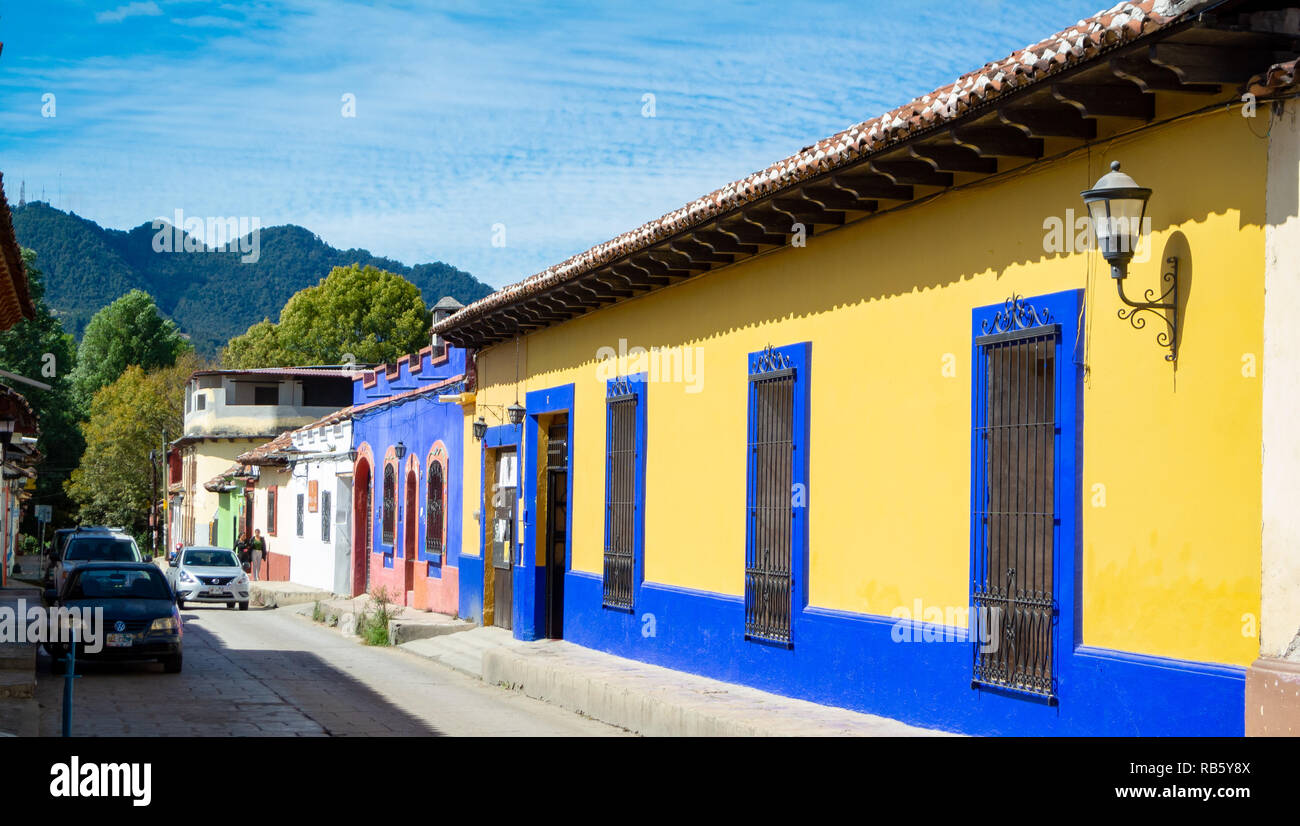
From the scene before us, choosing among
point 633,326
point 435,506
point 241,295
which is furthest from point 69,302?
point 633,326

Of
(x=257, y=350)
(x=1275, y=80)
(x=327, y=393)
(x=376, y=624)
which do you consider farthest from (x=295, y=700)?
(x=257, y=350)

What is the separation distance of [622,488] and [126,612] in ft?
19.6

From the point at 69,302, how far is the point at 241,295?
18.0 m

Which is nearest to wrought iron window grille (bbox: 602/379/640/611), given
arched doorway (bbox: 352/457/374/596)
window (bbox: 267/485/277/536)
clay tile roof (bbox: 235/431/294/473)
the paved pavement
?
the paved pavement

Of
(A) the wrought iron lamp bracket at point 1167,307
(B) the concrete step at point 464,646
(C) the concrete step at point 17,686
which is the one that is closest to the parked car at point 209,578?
(B) the concrete step at point 464,646

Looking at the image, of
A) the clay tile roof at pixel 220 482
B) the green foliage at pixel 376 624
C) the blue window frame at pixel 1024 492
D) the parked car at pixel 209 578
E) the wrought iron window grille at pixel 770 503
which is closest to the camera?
the blue window frame at pixel 1024 492

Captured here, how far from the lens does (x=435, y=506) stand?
2523 centimetres

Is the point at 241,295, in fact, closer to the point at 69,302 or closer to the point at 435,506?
the point at 69,302

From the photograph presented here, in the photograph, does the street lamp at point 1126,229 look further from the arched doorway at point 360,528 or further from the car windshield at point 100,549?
the arched doorway at point 360,528

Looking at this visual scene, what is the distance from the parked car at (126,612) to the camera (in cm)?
1653

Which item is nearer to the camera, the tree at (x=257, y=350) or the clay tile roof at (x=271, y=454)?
the clay tile roof at (x=271, y=454)

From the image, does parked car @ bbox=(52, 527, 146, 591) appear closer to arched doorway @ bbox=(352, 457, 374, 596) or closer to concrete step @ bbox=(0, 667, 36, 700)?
arched doorway @ bbox=(352, 457, 374, 596)

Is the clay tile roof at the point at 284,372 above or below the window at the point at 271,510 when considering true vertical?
above

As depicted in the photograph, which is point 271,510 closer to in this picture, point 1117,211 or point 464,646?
point 464,646
